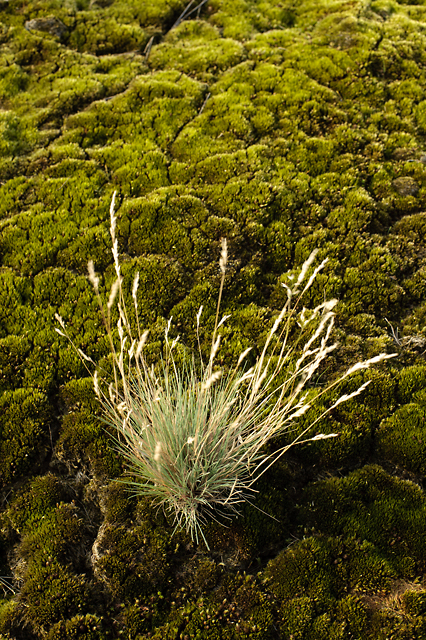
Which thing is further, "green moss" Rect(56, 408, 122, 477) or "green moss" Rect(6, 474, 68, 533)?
"green moss" Rect(56, 408, 122, 477)

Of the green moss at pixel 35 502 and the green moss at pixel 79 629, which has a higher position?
the green moss at pixel 35 502

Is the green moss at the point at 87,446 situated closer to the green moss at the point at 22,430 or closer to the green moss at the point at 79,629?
the green moss at the point at 22,430

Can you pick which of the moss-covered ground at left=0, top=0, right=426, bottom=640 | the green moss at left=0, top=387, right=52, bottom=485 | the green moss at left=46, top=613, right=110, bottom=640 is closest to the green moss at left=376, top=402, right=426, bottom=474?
the moss-covered ground at left=0, top=0, right=426, bottom=640

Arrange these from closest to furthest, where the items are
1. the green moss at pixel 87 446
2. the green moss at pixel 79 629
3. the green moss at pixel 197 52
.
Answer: the green moss at pixel 79 629 < the green moss at pixel 87 446 < the green moss at pixel 197 52

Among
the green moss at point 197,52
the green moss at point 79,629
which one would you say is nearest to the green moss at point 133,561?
the green moss at point 79,629

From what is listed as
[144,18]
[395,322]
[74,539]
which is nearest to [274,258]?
[395,322]

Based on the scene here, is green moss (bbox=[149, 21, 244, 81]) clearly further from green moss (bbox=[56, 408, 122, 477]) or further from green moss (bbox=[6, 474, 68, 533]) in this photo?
green moss (bbox=[6, 474, 68, 533])

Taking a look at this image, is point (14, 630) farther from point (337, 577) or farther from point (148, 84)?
point (148, 84)

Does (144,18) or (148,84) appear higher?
(144,18)

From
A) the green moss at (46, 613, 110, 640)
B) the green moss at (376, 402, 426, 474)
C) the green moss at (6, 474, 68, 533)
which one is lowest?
the green moss at (376, 402, 426, 474)
